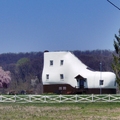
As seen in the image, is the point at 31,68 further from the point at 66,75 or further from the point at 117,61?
the point at 117,61

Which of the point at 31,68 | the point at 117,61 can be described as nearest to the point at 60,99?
the point at 117,61

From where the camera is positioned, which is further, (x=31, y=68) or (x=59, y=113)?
(x=31, y=68)

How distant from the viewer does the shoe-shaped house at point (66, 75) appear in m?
69.5

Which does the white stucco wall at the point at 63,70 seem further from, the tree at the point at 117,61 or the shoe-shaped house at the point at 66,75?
the tree at the point at 117,61

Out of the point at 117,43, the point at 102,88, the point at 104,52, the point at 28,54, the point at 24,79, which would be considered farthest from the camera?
the point at 28,54

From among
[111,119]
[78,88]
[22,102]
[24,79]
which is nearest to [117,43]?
[22,102]

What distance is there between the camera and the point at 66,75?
236 feet

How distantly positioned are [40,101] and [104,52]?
12732 centimetres

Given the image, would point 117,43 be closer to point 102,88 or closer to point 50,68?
point 102,88

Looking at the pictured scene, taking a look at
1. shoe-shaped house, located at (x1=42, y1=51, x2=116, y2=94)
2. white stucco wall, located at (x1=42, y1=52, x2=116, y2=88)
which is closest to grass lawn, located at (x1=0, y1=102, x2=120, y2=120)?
shoe-shaped house, located at (x1=42, y1=51, x2=116, y2=94)

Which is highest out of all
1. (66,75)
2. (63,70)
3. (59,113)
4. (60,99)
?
(63,70)

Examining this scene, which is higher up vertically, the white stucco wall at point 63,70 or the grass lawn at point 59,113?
the white stucco wall at point 63,70

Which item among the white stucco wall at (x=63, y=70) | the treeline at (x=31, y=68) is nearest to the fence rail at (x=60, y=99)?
the white stucco wall at (x=63, y=70)

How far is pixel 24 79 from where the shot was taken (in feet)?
442
